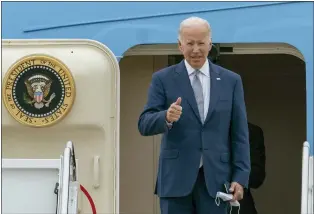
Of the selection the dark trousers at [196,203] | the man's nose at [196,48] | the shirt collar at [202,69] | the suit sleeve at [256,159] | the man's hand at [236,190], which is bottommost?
the dark trousers at [196,203]

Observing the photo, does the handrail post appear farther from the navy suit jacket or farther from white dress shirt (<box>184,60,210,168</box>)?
white dress shirt (<box>184,60,210,168</box>)

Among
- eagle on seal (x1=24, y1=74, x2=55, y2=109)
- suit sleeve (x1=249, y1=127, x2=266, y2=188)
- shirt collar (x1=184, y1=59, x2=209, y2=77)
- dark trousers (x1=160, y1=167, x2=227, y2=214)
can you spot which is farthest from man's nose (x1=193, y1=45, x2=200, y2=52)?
suit sleeve (x1=249, y1=127, x2=266, y2=188)

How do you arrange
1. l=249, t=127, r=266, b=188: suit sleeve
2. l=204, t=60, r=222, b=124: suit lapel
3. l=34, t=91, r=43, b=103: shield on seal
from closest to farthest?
l=204, t=60, r=222, b=124: suit lapel < l=34, t=91, r=43, b=103: shield on seal < l=249, t=127, r=266, b=188: suit sleeve

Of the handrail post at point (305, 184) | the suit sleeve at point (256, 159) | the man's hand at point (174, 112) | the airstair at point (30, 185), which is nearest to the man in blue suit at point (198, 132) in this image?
the man's hand at point (174, 112)

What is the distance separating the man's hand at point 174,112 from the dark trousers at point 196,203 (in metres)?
0.31

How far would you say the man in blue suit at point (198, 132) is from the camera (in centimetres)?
256

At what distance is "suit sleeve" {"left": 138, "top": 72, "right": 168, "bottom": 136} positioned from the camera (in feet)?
8.03

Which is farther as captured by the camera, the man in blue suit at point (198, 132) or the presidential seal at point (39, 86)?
the presidential seal at point (39, 86)

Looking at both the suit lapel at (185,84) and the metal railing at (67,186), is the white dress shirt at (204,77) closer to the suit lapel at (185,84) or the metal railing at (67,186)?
the suit lapel at (185,84)

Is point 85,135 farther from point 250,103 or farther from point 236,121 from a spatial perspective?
point 250,103

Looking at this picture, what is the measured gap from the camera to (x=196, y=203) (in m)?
2.59

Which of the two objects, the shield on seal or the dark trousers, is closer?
the dark trousers

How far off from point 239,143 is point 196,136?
0.57 feet

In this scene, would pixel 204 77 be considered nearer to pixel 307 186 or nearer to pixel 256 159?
pixel 307 186
